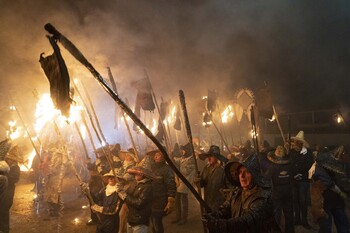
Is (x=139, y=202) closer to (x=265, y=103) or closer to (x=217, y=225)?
(x=217, y=225)

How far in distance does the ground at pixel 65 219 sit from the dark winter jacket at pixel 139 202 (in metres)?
2.71

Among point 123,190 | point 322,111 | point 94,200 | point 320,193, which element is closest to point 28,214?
point 94,200

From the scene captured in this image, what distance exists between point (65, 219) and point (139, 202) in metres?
5.34

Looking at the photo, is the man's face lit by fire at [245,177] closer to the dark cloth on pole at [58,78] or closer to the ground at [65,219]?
the dark cloth on pole at [58,78]

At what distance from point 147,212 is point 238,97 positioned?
1130 cm

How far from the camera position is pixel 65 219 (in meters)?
8.91

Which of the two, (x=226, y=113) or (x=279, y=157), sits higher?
(x=226, y=113)

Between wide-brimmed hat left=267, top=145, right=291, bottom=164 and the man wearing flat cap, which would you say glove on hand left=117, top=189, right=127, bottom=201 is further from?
the man wearing flat cap

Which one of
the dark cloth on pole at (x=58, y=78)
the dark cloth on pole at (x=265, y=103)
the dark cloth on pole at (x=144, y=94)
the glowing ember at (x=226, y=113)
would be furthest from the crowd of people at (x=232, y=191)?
the glowing ember at (x=226, y=113)

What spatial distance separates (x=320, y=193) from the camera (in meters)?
5.80

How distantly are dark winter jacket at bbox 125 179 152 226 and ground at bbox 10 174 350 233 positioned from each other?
271 cm

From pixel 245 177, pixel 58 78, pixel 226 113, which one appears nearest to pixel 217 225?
pixel 245 177

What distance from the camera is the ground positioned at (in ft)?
25.8

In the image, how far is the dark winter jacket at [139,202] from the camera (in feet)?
17.3
